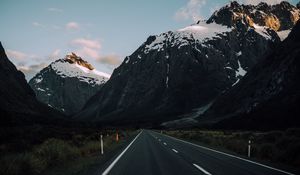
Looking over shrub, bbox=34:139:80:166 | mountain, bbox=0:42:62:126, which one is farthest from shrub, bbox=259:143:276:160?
mountain, bbox=0:42:62:126

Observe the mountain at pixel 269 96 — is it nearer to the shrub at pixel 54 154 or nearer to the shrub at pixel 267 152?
the shrub at pixel 267 152

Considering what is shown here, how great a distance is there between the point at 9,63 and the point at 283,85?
379 feet

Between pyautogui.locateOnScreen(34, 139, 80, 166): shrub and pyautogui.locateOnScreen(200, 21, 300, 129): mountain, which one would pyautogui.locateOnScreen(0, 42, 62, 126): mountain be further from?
pyautogui.locateOnScreen(34, 139, 80, 166): shrub

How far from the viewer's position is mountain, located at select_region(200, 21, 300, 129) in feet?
300

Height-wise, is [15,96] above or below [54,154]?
above

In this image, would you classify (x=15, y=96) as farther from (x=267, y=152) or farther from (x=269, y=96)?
(x=267, y=152)

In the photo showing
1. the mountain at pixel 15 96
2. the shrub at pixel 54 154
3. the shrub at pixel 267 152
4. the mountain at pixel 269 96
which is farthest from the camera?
the mountain at pixel 15 96

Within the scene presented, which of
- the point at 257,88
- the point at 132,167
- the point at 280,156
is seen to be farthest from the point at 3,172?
the point at 257,88

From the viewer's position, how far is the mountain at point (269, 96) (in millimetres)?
91394

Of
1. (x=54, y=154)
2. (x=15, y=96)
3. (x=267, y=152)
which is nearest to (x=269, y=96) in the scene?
(x=15, y=96)

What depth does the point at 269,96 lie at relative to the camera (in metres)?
122

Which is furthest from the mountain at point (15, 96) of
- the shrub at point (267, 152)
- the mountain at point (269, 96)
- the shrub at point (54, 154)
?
the shrub at point (267, 152)

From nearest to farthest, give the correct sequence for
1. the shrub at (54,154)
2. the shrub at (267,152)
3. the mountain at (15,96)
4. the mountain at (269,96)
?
the shrub at (54,154) < the shrub at (267,152) < the mountain at (269,96) < the mountain at (15,96)

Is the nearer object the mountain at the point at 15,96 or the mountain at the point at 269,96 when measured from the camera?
the mountain at the point at 269,96
